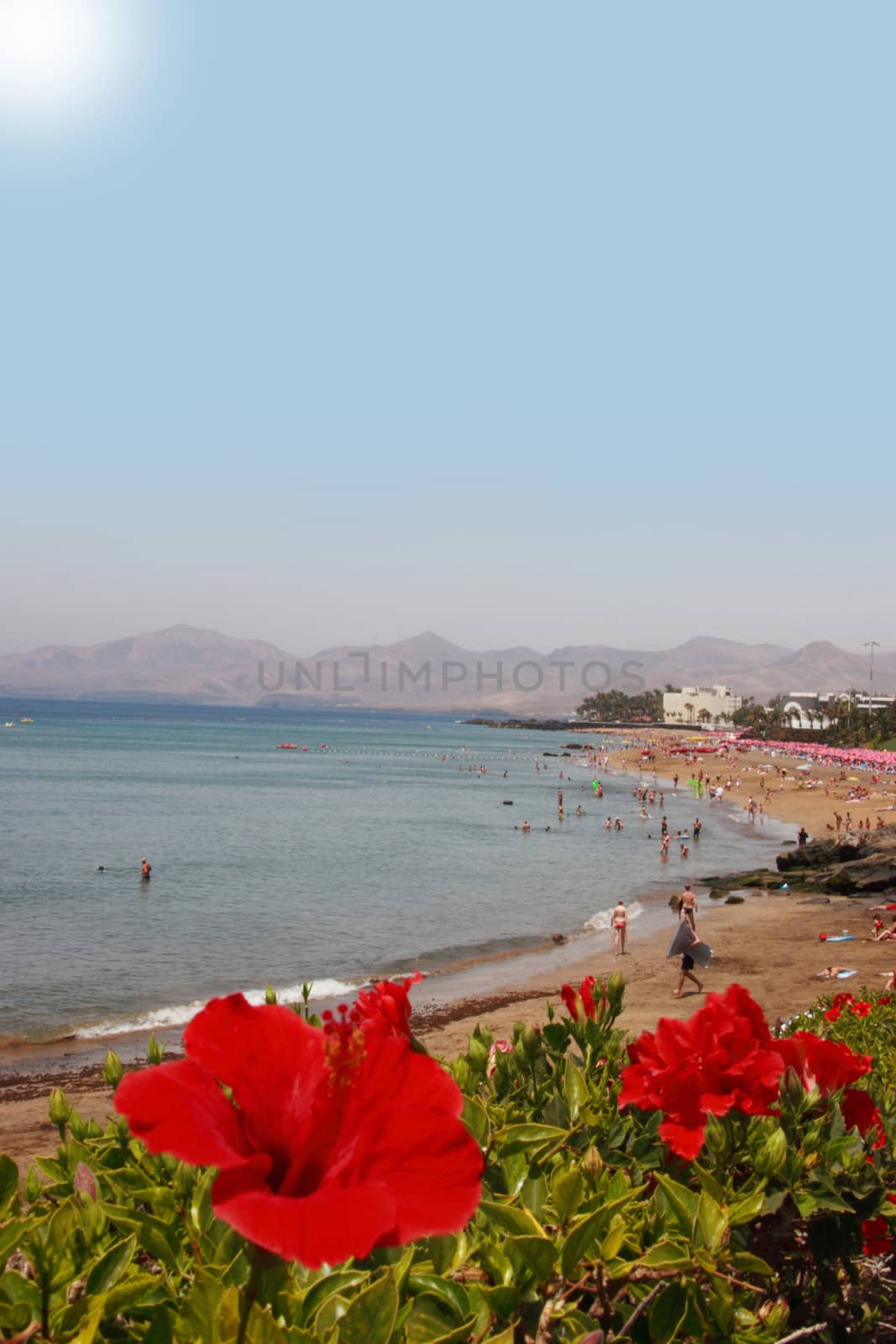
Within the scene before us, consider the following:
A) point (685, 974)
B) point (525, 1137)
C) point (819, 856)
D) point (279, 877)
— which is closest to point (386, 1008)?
point (525, 1137)

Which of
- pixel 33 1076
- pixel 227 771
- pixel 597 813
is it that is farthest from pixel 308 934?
pixel 227 771

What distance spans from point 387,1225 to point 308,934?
23.5 metres

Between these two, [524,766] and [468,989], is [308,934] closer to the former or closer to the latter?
[468,989]

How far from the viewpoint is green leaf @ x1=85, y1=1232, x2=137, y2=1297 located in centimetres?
146

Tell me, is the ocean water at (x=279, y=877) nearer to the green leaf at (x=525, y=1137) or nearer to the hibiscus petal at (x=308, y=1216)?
the green leaf at (x=525, y=1137)

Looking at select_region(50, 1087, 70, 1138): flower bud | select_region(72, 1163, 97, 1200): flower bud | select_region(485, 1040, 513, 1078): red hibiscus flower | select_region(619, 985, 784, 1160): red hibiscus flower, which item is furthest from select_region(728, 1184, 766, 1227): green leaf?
select_region(50, 1087, 70, 1138): flower bud

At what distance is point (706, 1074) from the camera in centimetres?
191

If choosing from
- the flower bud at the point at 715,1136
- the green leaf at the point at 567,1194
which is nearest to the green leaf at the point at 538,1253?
the green leaf at the point at 567,1194

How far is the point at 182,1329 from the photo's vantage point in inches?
47.1

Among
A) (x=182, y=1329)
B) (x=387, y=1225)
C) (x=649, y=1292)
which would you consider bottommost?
(x=649, y=1292)

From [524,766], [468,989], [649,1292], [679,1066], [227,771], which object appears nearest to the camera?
[649,1292]

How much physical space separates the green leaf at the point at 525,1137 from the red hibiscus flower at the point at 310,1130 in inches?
35.8

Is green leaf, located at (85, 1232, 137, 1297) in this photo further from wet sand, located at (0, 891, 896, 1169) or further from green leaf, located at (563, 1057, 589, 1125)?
wet sand, located at (0, 891, 896, 1169)

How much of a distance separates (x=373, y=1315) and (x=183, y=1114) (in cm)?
37
